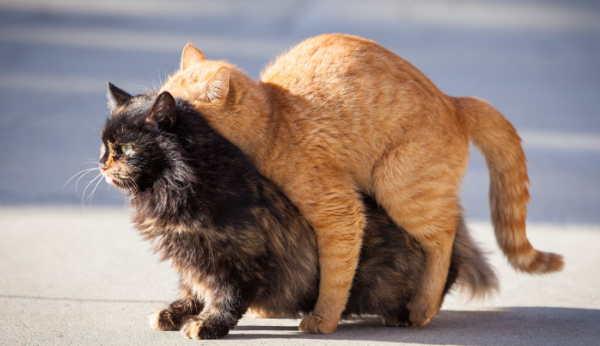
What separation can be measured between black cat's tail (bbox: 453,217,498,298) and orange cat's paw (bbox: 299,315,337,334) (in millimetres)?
694

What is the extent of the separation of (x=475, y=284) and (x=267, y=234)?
3.48 feet

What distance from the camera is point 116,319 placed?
2.82 metres

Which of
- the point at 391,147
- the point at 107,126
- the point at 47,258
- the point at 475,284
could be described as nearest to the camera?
the point at 107,126

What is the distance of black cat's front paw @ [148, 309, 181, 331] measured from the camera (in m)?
2.67

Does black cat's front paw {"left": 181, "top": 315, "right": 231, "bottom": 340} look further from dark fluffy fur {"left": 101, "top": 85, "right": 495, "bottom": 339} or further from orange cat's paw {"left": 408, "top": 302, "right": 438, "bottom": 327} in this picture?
orange cat's paw {"left": 408, "top": 302, "right": 438, "bottom": 327}

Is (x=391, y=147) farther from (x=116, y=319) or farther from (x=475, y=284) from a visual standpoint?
(x=116, y=319)

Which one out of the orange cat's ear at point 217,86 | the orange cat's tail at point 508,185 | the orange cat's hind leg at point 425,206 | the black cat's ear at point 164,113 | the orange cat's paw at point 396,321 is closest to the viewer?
the black cat's ear at point 164,113

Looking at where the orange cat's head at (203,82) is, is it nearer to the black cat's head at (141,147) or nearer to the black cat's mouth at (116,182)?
the black cat's head at (141,147)

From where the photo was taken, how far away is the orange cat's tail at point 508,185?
2.96 meters

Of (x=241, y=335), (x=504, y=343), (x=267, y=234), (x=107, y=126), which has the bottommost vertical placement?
(x=241, y=335)

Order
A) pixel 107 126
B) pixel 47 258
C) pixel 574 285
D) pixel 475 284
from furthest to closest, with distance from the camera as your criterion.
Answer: pixel 47 258 → pixel 574 285 → pixel 475 284 → pixel 107 126

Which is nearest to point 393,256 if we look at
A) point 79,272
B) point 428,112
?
point 428,112

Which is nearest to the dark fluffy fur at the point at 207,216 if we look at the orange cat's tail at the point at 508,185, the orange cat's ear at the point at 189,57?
the orange cat's ear at the point at 189,57

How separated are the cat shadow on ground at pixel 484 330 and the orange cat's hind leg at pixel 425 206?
0.14m
